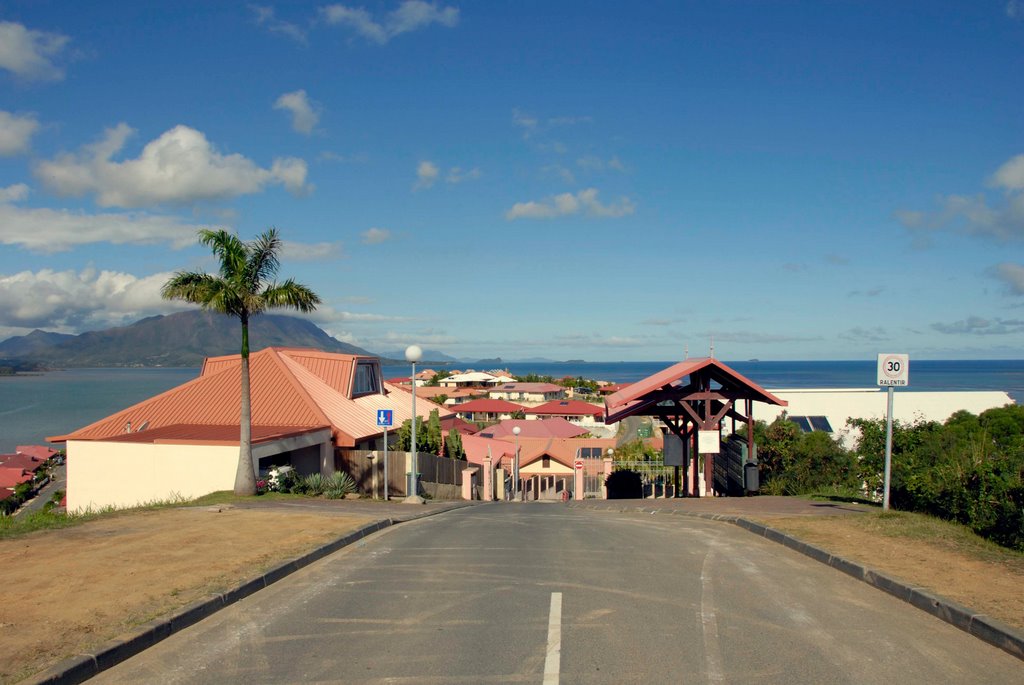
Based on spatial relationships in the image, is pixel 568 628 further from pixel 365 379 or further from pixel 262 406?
pixel 365 379

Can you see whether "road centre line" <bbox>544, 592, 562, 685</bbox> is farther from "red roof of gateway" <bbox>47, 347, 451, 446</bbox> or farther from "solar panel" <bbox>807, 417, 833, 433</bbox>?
"solar panel" <bbox>807, 417, 833, 433</bbox>

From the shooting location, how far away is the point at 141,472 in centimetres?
2195

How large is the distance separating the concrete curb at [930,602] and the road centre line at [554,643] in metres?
3.50

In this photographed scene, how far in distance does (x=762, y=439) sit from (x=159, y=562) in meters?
23.7

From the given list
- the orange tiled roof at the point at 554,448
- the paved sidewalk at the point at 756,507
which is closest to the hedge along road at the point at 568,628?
the paved sidewalk at the point at 756,507

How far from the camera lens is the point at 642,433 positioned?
5950cm

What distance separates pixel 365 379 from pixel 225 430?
12.9 metres

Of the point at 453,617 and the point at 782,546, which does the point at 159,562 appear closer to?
the point at 453,617

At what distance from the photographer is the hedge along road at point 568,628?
6074 mm

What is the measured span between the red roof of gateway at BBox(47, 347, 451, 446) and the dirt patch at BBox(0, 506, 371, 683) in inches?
462

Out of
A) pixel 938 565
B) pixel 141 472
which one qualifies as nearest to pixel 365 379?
pixel 141 472

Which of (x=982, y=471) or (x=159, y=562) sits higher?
(x=982, y=471)

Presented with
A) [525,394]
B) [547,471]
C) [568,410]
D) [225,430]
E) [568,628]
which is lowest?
[547,471]

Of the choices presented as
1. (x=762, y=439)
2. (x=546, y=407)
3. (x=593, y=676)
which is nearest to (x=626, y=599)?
(x=593, y=676)
